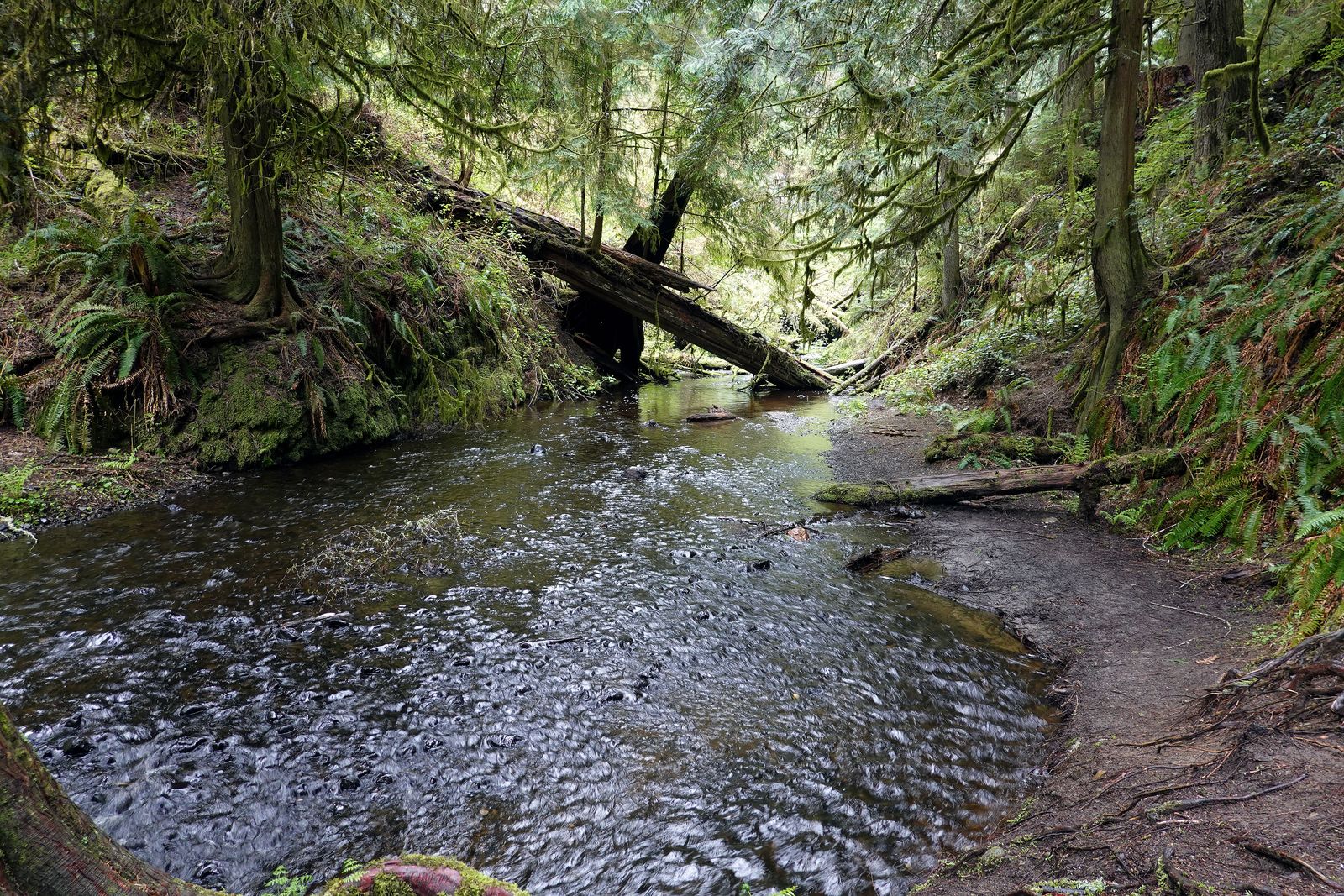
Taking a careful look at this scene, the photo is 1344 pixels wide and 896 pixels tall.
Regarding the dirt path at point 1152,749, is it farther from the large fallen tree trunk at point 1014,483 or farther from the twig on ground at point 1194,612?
the large fallen tree trunk at point 1014,483

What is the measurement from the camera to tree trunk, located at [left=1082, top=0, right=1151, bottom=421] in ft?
22.4

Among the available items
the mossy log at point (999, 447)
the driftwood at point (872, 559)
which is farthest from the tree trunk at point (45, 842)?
the mossy log at point (999, 447)

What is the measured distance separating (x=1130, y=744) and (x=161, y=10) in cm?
891

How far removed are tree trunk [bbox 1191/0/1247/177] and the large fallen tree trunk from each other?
538 centimetres

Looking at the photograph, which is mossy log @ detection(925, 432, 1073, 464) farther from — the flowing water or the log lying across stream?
the log lying across stream

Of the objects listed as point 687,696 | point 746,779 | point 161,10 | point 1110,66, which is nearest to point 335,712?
point 687,696

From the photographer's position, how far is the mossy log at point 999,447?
293 inches

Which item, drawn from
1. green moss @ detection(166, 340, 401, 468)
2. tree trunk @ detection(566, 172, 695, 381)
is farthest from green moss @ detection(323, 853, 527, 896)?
tree trunk @ detection(566, 172, 695, 381)

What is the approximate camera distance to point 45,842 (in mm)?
1263

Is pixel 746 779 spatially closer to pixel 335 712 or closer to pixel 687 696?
pixel 687 696

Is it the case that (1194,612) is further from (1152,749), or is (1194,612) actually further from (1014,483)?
(1014,483)

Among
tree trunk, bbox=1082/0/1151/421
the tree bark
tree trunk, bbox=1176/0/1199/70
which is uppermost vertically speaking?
tree trunk, bbox=1176/0/1199/70

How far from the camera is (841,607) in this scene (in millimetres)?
4781

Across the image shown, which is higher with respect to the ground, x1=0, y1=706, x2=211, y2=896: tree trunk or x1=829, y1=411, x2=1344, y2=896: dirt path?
x1=0, y1=706, x2=211, y2=896: tree trunk
